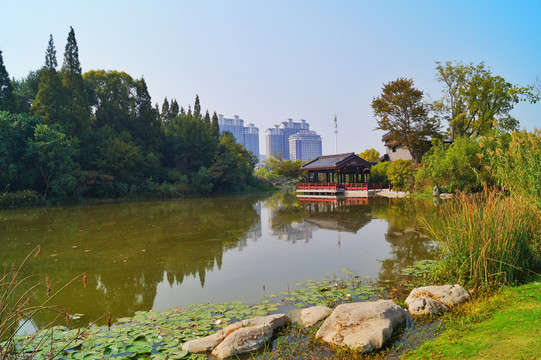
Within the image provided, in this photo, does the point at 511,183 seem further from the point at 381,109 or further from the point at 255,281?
Result: the point at 381,109

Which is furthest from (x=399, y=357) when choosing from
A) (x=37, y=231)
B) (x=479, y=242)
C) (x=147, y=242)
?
(x=37, y=231)

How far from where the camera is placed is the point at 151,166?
27359 millimetres

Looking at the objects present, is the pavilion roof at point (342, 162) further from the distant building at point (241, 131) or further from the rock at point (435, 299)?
the distant building at point (241, 131)

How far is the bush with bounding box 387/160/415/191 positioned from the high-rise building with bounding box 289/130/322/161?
4879 inches

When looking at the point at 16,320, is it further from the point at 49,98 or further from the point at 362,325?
the point at 49,98

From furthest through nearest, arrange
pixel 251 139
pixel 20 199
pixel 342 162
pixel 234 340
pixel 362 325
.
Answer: pixel 251 139 → pixel 342 162 → pixel 20 199 → pixel 362 325 → pixel 234 340

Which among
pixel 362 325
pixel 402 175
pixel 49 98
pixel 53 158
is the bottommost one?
pixel 362 325

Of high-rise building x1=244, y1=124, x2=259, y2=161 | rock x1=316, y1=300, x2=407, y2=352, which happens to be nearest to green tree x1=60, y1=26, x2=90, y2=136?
rock x1=316, y1=300, x2=407, y2=352

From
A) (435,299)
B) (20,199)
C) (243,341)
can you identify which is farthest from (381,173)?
(243,341)

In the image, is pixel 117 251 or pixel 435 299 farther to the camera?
pixel 117 251

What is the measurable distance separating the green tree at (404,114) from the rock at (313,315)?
2384 cm

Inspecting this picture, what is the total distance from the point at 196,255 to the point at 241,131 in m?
165

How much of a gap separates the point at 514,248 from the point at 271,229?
282 inches

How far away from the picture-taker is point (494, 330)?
2.94 metres
